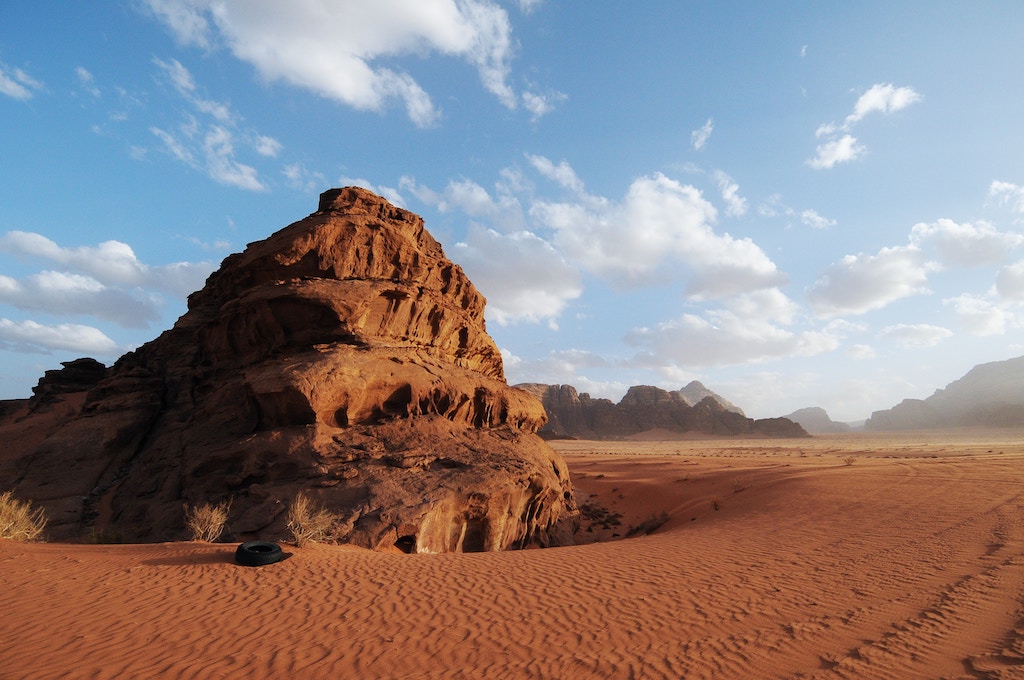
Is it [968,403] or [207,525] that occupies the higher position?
[968,403]

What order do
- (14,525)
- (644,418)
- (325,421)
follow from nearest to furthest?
1. (14,525)
2. (325,421)
3. (644,418)

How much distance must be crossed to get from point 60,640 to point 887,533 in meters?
14.3

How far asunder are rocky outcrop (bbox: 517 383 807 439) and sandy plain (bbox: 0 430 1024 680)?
8320 cm

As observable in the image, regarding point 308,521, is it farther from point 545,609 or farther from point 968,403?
point 968,403

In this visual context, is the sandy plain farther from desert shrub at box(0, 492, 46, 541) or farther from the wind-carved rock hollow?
the wind-carved rock hollow

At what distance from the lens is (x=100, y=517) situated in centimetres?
1388

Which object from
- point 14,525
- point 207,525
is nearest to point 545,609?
point 207,525

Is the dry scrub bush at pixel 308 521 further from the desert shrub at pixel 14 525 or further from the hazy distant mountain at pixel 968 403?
the hazy distant mountain at pixel 968 403

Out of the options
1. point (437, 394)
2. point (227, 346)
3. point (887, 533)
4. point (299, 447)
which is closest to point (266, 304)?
point (227, 346)

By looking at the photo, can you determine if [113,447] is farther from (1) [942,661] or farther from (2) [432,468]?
(1) [942,661]

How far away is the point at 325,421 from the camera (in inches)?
518

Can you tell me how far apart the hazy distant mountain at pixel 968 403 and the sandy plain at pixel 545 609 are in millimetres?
119779

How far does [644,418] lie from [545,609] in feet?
319

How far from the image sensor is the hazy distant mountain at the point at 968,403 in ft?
348
